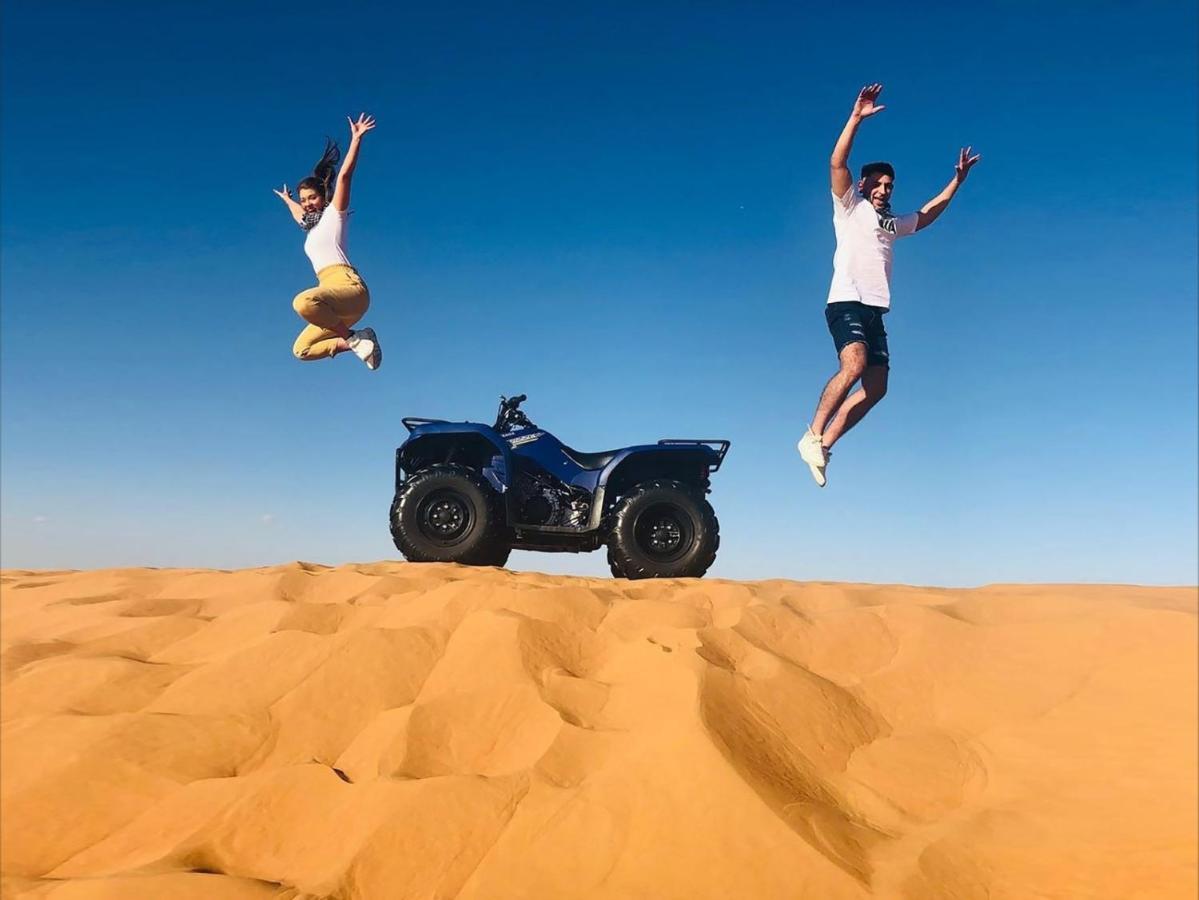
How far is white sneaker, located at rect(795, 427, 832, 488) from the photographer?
364 cm

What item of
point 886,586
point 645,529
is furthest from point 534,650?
point 645,529

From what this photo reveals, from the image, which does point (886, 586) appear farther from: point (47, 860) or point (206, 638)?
point (47, 860)

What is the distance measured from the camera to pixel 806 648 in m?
2.87

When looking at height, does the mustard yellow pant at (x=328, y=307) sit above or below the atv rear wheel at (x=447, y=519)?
above

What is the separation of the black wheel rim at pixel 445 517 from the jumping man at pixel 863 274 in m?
2.94

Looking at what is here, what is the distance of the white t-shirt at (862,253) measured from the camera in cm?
340

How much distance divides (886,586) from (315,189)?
381cm

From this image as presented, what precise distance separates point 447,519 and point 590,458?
3.80 feet

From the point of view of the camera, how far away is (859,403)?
11.8 feet

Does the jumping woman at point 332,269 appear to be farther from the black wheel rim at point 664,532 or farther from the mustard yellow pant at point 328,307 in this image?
the black wheel rim at point 664,532

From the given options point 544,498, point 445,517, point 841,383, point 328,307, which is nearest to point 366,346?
point 328,307

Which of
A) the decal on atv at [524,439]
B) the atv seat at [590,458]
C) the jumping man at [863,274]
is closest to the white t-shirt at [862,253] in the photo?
the jumping man at [863,274]

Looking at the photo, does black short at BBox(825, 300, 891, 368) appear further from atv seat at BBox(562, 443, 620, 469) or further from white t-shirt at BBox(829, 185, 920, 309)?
atv seat at BBox(562, 443, 620, 469)

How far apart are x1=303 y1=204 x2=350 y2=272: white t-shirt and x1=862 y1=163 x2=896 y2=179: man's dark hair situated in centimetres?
267
